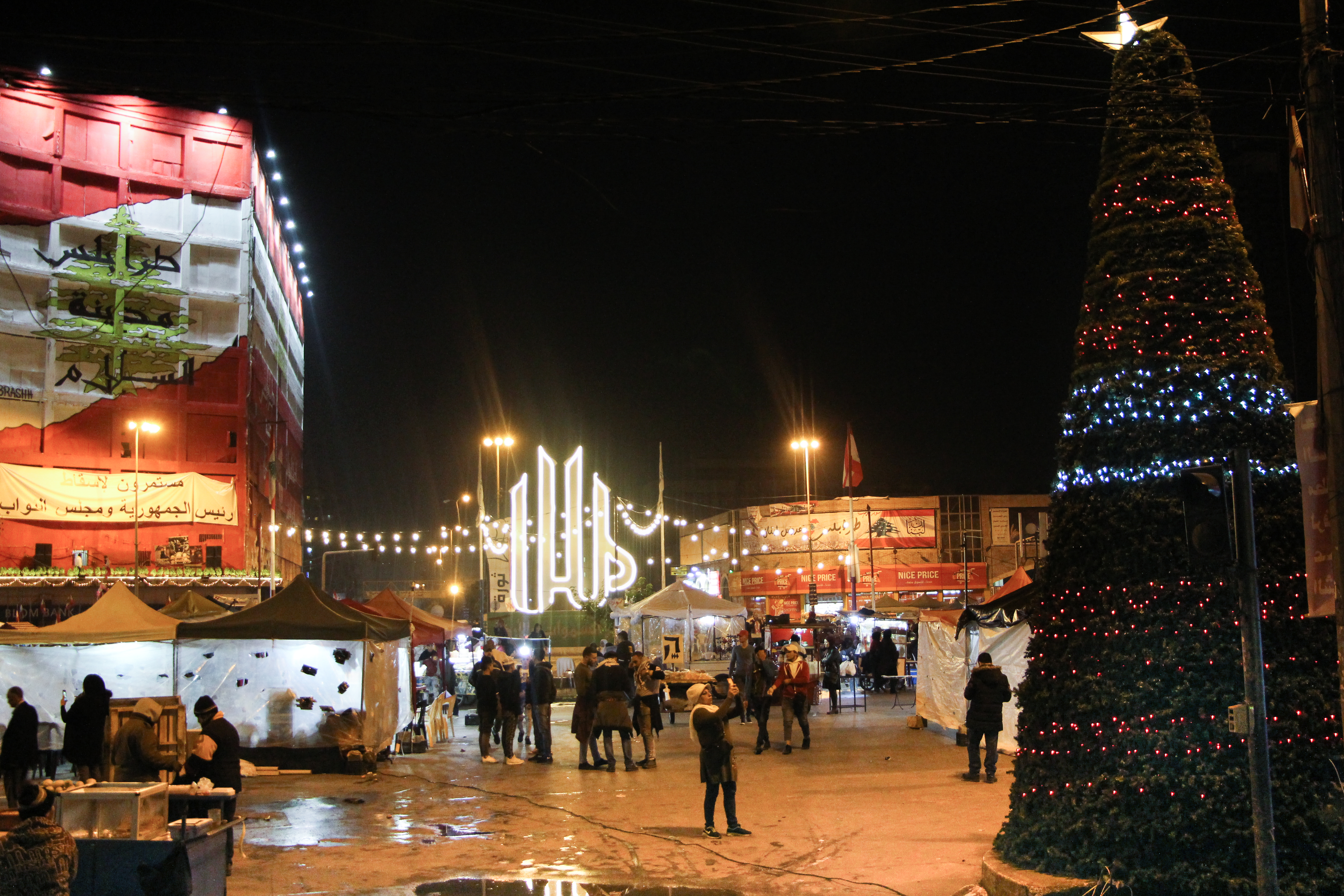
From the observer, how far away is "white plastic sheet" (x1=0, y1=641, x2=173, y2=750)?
56.2 ft

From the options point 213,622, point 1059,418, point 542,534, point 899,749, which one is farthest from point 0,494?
point 1059,418

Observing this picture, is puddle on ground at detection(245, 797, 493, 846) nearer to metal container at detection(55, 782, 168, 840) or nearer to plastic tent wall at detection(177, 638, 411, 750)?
plastic tent wall at detection(177, 638, 411, 750)

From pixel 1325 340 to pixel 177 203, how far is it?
43107 millimetres

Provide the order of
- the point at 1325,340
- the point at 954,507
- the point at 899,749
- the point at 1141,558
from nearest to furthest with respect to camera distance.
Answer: the point at 1325,340
the point at 1141,558
the point at 899,749
the point at 954,507

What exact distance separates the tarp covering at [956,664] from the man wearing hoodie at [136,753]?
35.2 ft

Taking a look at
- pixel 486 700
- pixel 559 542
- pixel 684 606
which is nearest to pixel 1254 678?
pixel 486 700

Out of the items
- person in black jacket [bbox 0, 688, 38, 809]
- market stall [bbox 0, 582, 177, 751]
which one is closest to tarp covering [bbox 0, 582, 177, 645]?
market stall [bbox 0, 582, 177, 751]

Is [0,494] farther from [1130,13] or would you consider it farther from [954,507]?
[954,507]

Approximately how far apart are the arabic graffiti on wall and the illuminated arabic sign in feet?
56.5

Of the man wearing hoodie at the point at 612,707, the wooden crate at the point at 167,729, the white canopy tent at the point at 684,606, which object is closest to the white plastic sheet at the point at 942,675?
the man wearing hoodie at the point at 612,707

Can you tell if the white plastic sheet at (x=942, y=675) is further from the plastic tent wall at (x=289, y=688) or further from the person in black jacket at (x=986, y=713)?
the plastic tent wall at (x=289, y=688)

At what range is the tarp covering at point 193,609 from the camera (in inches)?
751

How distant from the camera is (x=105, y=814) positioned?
268 inches

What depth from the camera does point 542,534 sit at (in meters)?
33.0
